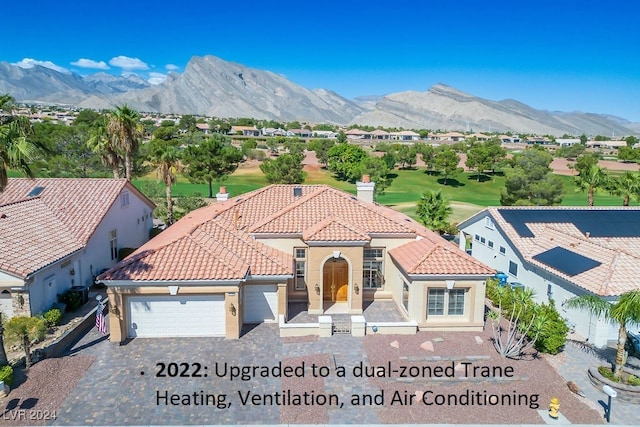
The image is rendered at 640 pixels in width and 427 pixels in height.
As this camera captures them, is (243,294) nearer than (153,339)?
No

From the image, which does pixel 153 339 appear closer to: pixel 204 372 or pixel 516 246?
pixel 204 372

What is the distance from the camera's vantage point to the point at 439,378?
15594mm

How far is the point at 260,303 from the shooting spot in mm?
20109

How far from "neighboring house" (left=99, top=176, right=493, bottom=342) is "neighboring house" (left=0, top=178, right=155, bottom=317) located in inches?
151

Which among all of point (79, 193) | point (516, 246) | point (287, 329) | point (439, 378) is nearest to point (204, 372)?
point (287, 329)

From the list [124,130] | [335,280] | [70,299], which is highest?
[124,130]

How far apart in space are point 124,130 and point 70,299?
16246 millimetres

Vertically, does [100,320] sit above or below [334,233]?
below

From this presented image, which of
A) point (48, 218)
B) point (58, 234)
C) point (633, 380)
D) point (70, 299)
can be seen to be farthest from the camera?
point (48, 218)

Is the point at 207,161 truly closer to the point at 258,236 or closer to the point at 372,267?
the point at 258,236

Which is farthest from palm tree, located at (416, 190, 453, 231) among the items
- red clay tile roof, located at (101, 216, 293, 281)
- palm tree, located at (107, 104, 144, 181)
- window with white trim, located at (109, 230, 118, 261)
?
window with white trim, located at (109, 230, 118, 261)

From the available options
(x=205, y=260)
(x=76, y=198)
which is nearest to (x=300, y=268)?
(x=205, y=260)

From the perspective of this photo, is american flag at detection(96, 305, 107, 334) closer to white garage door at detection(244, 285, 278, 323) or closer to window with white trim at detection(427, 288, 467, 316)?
white garage door at detection(244, 285, 278, 323)

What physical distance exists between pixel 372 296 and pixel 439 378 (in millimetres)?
7929
